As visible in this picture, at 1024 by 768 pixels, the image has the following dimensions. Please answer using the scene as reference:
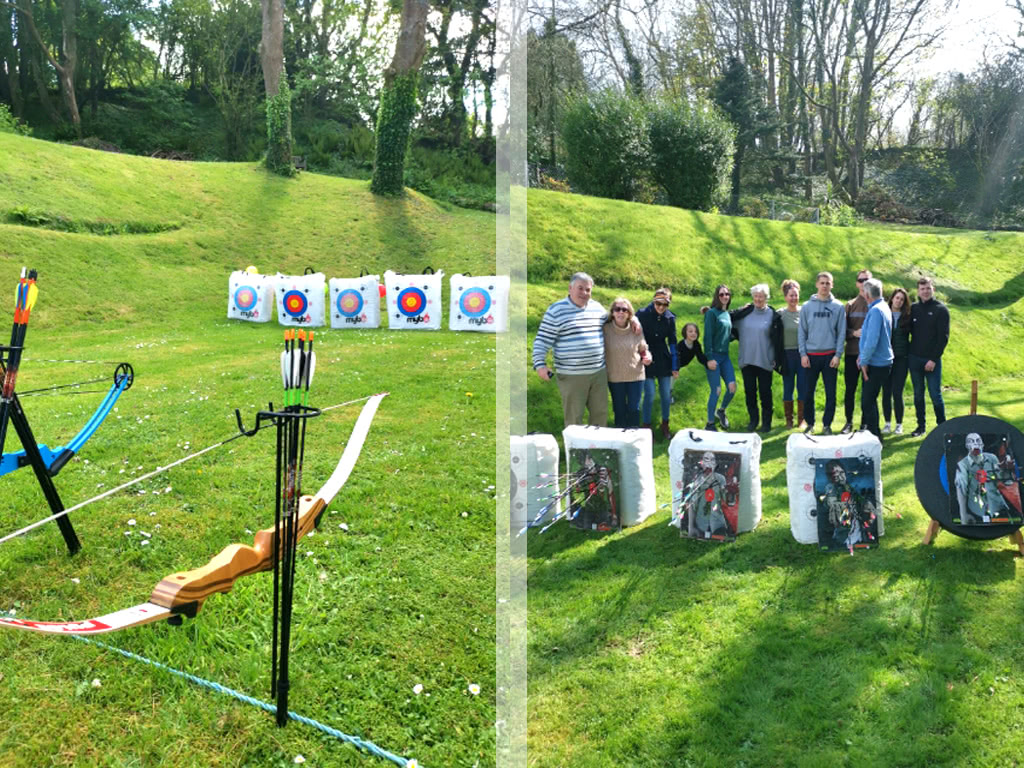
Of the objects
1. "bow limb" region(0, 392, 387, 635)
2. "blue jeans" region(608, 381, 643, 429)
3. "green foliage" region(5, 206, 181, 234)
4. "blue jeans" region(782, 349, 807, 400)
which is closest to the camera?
"bow limb" region(0, 392, 387, 635)

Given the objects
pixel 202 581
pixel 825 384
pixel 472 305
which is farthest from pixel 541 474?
pixel 472 305

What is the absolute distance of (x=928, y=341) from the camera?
460 cm

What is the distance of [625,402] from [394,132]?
11.2m

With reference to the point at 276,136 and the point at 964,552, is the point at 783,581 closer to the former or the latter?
the point at 964,552

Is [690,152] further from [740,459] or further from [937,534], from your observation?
[937,534]

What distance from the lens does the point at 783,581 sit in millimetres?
2869

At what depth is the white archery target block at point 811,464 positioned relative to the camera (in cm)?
308

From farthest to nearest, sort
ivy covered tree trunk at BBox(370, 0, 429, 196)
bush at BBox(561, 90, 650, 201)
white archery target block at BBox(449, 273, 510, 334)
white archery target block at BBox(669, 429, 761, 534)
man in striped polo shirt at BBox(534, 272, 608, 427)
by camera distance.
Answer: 1. ivy covered tree trunk at BBox(370, 0, 429, 196)
2. white archery target block at BBox(449, 273, 510, 334)
3. bush at BBox(561, 90, 650, 201)
4. man in striped polo shirt at BBox(534, 272, 608, 427)
5. white archery target block at BBox(669, 429, 761, 534)

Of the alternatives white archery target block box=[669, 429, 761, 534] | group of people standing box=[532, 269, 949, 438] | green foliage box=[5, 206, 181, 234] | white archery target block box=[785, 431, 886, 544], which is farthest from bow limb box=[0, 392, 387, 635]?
green foliage box=[5, 206, 181, 234]

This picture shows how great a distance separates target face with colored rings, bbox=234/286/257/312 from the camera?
32.5 ft

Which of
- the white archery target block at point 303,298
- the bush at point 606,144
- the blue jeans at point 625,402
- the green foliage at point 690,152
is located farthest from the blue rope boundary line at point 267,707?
the white archery target block at point 303,298

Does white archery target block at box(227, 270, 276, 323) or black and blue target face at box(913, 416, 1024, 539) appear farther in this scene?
white archery target block at box(227, 270, 276, 323)

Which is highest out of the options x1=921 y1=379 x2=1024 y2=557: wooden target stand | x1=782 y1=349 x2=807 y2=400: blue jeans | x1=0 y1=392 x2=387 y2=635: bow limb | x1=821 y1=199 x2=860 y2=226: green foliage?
x1=821 y1=199 x2=860 y2=226: green foliage

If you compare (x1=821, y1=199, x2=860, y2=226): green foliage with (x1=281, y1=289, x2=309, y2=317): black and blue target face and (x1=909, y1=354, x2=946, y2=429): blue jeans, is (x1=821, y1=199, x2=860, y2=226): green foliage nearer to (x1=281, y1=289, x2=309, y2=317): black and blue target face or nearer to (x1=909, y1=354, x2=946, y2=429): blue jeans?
(x1=909, y1=354, x2=946, y2=429): blue jeans
